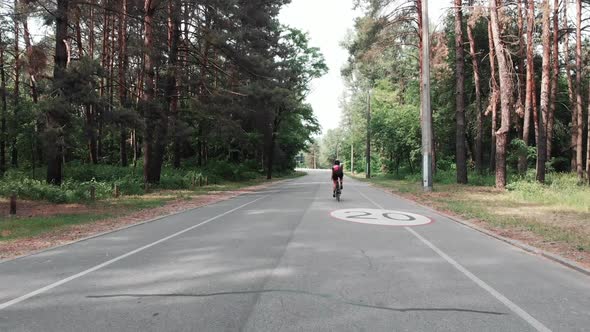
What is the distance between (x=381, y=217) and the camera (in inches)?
467

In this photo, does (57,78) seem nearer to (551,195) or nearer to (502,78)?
(502,78)

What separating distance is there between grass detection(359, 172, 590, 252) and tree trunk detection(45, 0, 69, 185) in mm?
14388

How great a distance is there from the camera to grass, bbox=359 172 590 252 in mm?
8892

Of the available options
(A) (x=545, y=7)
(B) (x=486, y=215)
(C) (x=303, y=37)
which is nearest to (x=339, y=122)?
(C) (x=303, y=37)

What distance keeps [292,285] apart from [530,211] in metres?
10.8

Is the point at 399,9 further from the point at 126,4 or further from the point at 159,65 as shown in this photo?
the point at 126,4

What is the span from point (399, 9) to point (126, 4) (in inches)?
612

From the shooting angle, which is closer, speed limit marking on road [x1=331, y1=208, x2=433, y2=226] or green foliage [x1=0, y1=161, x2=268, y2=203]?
speed limit marking on road [x1=331, y1=208, x2=433, y2=226]

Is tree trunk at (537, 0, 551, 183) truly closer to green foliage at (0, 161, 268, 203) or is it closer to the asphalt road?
the asphalt road

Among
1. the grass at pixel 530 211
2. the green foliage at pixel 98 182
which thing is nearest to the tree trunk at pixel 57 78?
the green foliage at pixel 98 182

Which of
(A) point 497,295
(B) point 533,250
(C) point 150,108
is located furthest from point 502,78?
(A) point 497,295

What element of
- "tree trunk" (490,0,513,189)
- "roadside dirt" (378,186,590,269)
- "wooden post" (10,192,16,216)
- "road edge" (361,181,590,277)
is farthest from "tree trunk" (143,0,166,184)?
"tree trunk" (490,0,513,189)

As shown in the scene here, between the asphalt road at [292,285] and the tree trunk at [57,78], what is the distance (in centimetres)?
831

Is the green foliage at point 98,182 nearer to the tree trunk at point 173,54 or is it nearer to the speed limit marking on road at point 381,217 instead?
the tree trunk at point 173,54
